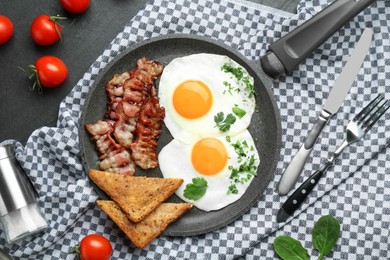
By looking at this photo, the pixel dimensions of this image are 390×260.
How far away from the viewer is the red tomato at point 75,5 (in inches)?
148

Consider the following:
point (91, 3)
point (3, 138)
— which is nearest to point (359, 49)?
point (91, 3)

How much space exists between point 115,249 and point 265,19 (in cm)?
→ 165

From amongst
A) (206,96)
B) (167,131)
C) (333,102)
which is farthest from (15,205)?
(333,102)

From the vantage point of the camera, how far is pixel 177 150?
12.4ft

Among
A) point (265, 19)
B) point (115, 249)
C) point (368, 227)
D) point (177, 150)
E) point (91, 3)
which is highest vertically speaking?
point (91, 3)

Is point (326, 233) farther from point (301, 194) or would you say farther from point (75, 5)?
point (75, 5)

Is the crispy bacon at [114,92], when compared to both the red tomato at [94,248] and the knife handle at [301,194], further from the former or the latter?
the knife handle at [301,194]

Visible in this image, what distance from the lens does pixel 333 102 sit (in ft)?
12.2

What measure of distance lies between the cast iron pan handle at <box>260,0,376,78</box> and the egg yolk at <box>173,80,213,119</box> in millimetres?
408

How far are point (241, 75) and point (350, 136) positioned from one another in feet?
2.40

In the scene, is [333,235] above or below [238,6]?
below

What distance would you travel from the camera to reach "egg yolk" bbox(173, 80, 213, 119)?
372 centimetres

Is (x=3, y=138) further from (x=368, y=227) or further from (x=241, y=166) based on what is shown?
(x=368, y=227)

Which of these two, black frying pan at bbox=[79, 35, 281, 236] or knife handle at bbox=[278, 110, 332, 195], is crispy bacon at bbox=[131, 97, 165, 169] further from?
knife handle at bbox=[278, 110, 332, 195]
